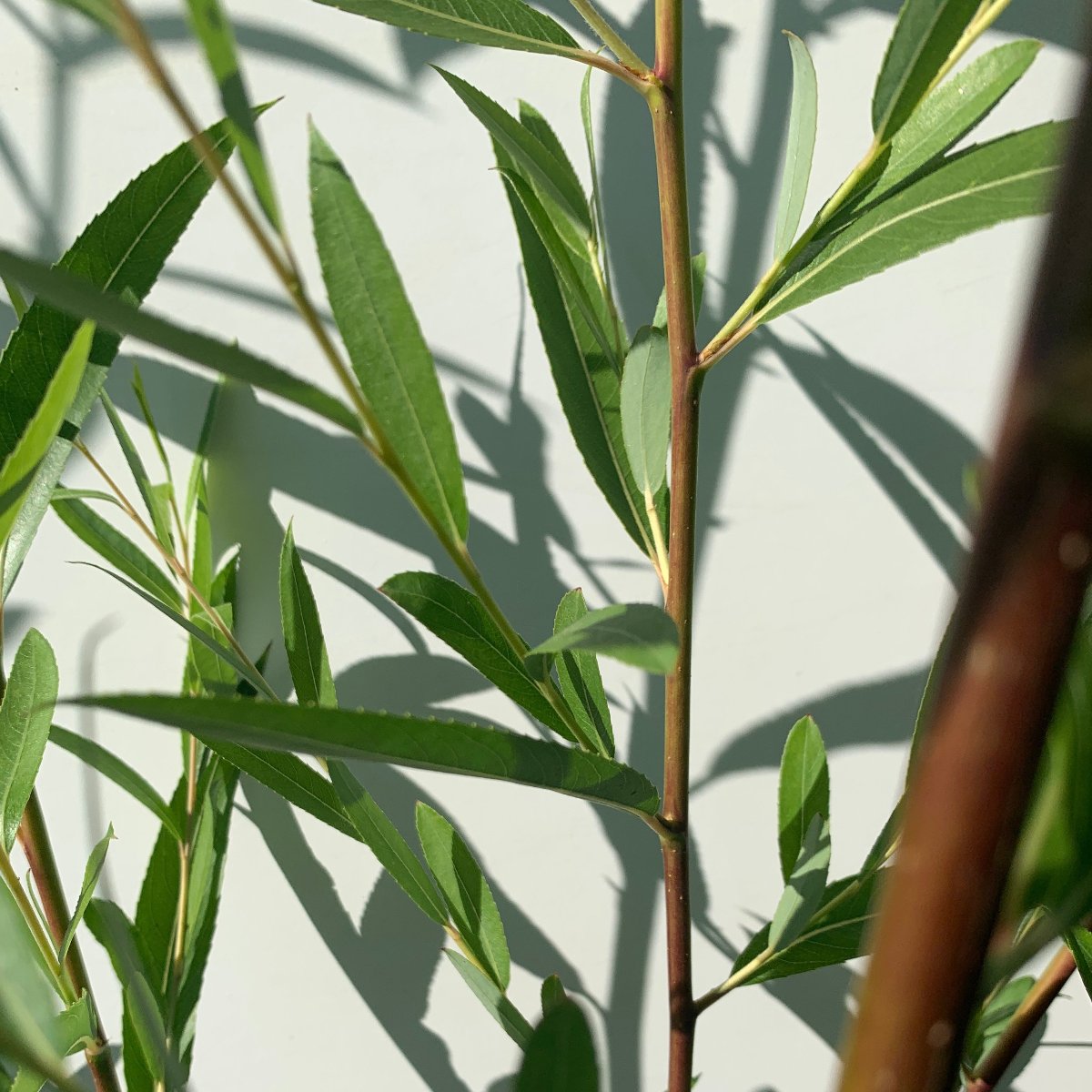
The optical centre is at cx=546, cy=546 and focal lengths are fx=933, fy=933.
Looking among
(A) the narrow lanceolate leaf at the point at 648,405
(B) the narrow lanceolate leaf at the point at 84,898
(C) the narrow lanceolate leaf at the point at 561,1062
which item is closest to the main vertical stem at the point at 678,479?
(A) the narrow lanceolate leaf at the point at 648,405

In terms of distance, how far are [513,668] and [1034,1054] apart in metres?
0.50

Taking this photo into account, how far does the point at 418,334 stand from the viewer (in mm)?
253

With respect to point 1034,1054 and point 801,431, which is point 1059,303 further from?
point 1034,1054

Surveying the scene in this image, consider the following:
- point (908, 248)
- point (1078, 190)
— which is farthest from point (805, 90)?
point (1078, 190)

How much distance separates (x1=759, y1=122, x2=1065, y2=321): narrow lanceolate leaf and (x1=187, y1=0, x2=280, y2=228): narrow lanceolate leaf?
0.18 metres

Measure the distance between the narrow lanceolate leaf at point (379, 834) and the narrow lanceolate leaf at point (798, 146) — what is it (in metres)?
0.24

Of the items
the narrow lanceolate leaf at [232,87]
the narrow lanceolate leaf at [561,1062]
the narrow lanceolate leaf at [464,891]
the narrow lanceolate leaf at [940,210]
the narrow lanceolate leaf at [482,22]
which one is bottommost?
the narrow lanceolate leaf at [561,1062]

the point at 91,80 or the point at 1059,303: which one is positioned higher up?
the point at 91,80

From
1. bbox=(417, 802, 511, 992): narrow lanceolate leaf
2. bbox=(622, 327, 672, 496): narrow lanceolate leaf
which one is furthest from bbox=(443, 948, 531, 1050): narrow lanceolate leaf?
bbox=(622, 327, 672, 496): narrow lanceolate leaf

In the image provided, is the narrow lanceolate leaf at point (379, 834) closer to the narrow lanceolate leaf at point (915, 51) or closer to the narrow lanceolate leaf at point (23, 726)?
the narrow lanceolate leaf at point (23, 726)

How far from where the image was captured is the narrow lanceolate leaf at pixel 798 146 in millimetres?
325

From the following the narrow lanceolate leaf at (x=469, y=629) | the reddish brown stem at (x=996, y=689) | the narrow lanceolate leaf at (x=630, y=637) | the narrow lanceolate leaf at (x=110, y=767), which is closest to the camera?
the reddish brown stem at (x=996, y=689)

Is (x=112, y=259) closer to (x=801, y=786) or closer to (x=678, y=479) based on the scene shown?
(x=678, y=479)

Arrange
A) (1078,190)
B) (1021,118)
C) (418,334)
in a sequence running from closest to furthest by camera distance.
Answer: (1078,190)
(418,334)
(1021,118)
